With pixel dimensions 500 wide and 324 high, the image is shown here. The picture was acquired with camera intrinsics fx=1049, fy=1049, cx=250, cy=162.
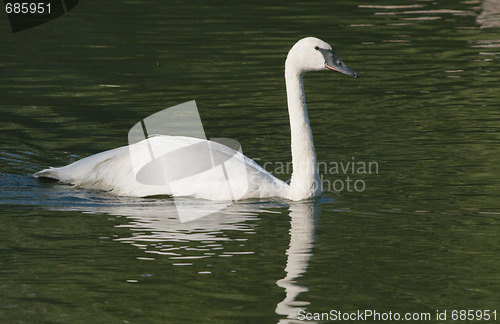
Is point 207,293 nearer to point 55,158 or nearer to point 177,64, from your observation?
point 55,158

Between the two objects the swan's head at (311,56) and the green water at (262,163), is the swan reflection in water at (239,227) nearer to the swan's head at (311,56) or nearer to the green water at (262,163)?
the green water at (262,163)

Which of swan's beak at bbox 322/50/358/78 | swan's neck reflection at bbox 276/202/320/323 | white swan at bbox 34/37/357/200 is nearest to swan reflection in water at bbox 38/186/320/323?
swan's neck reflection at bbox 276/202/320/323

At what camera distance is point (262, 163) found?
500 inches

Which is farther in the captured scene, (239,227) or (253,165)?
(253,165)

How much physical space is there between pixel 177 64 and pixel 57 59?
234 cm

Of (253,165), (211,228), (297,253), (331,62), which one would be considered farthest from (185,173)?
(297,253)

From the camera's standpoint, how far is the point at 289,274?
8562 mm

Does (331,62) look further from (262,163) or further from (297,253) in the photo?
(297,253)

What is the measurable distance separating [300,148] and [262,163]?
1.65 meters

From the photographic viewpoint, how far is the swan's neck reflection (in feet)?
25.6

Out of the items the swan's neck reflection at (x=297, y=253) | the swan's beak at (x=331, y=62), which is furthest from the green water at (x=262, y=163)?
the swan's beak at (x=331, y=62)

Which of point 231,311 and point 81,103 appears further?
point 81,103

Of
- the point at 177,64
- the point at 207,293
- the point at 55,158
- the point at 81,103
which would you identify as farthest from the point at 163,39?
the point at 207,293

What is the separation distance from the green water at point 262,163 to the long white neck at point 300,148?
0.20 m
